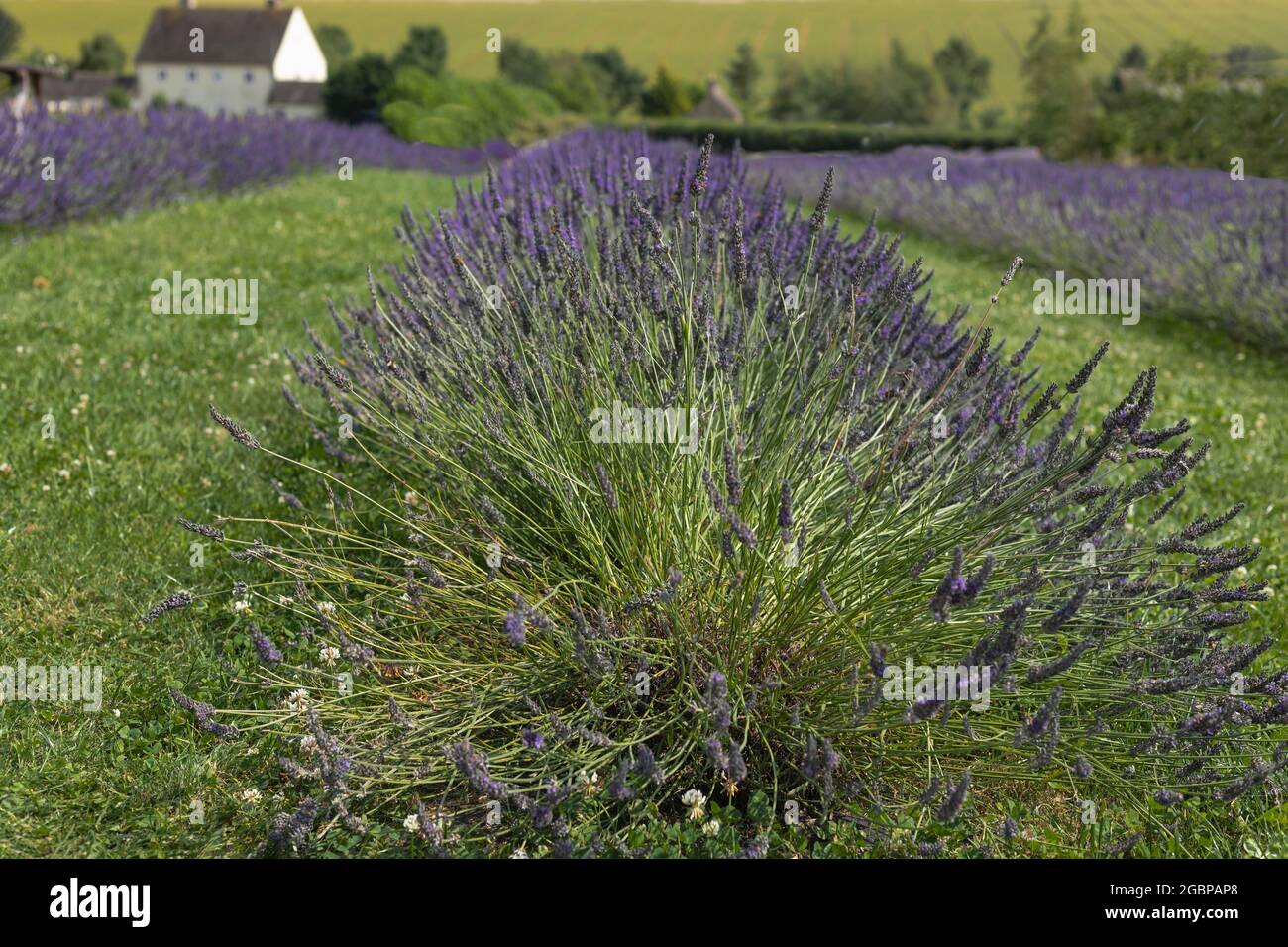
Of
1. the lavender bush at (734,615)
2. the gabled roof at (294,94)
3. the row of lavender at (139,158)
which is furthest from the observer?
the gabled roof at (294,94)

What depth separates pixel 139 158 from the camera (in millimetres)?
10836

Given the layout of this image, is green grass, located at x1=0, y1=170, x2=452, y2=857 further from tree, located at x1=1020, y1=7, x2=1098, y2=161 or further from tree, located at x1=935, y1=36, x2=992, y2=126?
tree, located at x1=935, y1=36, x2=992, y2=126

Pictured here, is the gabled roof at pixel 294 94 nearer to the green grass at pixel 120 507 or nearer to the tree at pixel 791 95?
the tree at pixel 791 95

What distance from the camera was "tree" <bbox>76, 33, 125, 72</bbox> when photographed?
8275 cm

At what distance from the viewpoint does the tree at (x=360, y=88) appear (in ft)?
96.2

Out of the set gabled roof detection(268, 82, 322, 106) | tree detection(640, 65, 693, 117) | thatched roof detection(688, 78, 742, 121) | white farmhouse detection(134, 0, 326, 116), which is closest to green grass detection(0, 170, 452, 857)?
gabled roof detection(268, 82, 322, 106)

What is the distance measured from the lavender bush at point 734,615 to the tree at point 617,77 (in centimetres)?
5903

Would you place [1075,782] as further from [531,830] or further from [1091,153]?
[1091,153]

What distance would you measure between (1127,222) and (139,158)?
34.0 feet

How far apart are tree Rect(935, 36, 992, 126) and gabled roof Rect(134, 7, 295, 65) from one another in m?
37.0

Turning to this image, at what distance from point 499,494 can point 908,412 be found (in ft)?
3.92

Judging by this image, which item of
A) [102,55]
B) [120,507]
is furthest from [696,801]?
[102,55]

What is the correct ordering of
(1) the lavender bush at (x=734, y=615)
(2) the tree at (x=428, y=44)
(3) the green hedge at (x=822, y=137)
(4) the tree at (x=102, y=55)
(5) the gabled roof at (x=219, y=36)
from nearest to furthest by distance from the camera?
(1) the lavender bush at (x=734, y=615) → (3) the green hedge at (x=822, y=137) → (2) the tree at (x=428, y=44) → (5) the gabled roof at (x=219, y=36) → (4) the tree at (x=102, y=55)

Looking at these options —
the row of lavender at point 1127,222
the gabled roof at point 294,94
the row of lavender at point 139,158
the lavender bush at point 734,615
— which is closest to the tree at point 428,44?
the gabled roof at point 294,94
